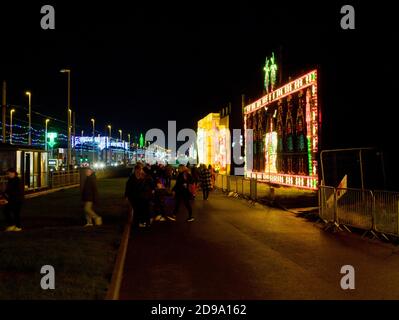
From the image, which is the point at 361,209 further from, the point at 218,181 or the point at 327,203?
the point at 218,181

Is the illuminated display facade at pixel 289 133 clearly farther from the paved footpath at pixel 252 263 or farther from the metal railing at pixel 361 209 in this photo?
the paved footpath at pixel 252 263

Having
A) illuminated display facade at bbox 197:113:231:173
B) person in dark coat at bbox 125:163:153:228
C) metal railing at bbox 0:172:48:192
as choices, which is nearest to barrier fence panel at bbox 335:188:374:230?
person in dark coat at bbox 125:163:153:228

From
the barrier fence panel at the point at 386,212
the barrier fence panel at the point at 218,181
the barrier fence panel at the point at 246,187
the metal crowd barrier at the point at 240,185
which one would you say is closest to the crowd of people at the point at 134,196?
the barrier fence panel at the point at 386,212

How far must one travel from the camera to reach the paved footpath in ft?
24.6

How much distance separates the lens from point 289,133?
1154 inches

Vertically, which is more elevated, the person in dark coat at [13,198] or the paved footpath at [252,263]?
the person in dark coat at [13,198]

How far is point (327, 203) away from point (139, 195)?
529 cm

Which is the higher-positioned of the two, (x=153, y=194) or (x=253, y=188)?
(x=153, y=194)

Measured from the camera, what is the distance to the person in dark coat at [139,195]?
1451 cm

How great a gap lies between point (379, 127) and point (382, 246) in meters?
13.9

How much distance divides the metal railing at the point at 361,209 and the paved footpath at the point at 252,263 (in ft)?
1.53

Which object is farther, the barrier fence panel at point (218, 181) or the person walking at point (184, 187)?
the barrier fence panel at point (218, 181)

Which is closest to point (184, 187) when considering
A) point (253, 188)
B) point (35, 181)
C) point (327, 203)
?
point (327, 203)
